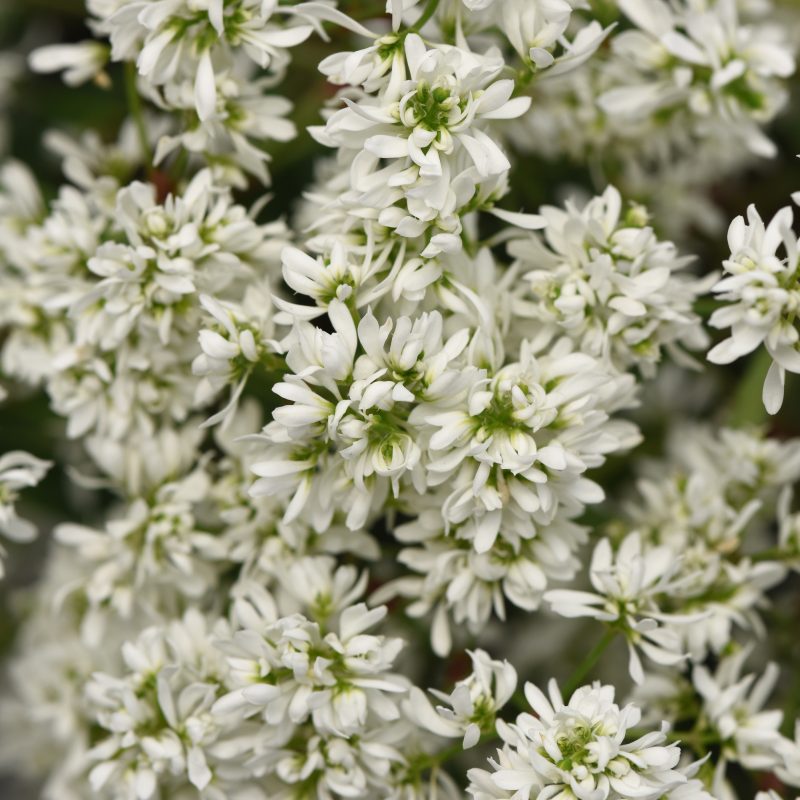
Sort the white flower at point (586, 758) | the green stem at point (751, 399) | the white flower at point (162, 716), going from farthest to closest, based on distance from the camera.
Result: the green stem at point (751, 399)
the white flower at point (162, 716)
the white flower at point (586, 758)

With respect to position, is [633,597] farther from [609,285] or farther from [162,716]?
[162,716]

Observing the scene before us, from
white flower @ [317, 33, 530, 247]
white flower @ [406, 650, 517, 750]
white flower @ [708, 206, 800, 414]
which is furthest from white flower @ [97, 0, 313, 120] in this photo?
white flower @ [406, 650, 517, 750]

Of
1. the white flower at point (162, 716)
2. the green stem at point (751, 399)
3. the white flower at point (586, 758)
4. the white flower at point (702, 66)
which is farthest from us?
the green stem at point (751, 399)

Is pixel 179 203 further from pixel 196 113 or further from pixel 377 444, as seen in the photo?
pixel 377 444

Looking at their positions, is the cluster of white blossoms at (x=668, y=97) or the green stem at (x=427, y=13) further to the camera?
the cluster of white blossoms at (x=668, y=97)

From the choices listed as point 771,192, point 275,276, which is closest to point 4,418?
point 275,276

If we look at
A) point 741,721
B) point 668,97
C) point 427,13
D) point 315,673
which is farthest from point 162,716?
point 668,97

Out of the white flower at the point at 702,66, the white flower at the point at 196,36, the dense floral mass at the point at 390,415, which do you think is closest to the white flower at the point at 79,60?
the dense floral mass at the point at 390,415

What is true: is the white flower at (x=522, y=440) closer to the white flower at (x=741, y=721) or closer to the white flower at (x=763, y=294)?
the white flower at (x=763, y=294)

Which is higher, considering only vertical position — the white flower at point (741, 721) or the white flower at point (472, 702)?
the white flower at point (472, 702)
